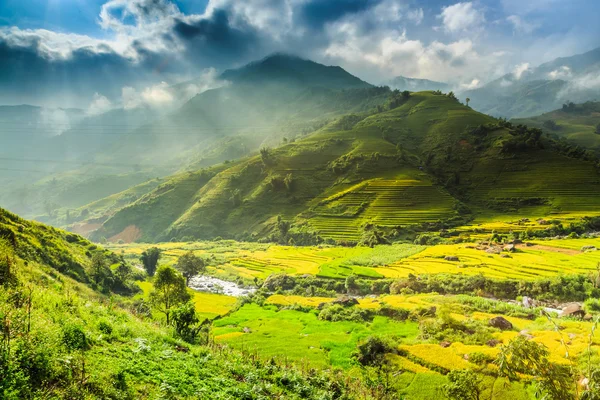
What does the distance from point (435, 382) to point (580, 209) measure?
120m

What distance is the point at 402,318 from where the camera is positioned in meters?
44.7

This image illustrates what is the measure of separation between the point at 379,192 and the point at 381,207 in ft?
45.6

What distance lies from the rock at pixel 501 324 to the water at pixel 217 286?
169 feet

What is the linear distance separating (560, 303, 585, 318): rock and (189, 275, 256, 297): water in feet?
194

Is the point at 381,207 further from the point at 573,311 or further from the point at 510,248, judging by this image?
the point at 573,311

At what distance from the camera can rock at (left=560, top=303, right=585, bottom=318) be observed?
42.9m

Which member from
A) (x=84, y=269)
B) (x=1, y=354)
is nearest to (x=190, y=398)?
(x=1, y=354)

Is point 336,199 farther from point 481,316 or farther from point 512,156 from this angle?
point 481,316

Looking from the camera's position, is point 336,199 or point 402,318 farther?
point 336,199

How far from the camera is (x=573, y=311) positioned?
43531mm

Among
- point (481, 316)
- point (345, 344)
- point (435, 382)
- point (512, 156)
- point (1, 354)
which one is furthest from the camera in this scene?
point (512, 156)

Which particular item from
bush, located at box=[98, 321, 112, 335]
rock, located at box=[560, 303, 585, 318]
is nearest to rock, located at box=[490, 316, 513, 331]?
rock, located at box=[560, 303, 585, 318]

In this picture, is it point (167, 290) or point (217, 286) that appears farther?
point (217, 286)

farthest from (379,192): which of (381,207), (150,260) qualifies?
(150,260)
